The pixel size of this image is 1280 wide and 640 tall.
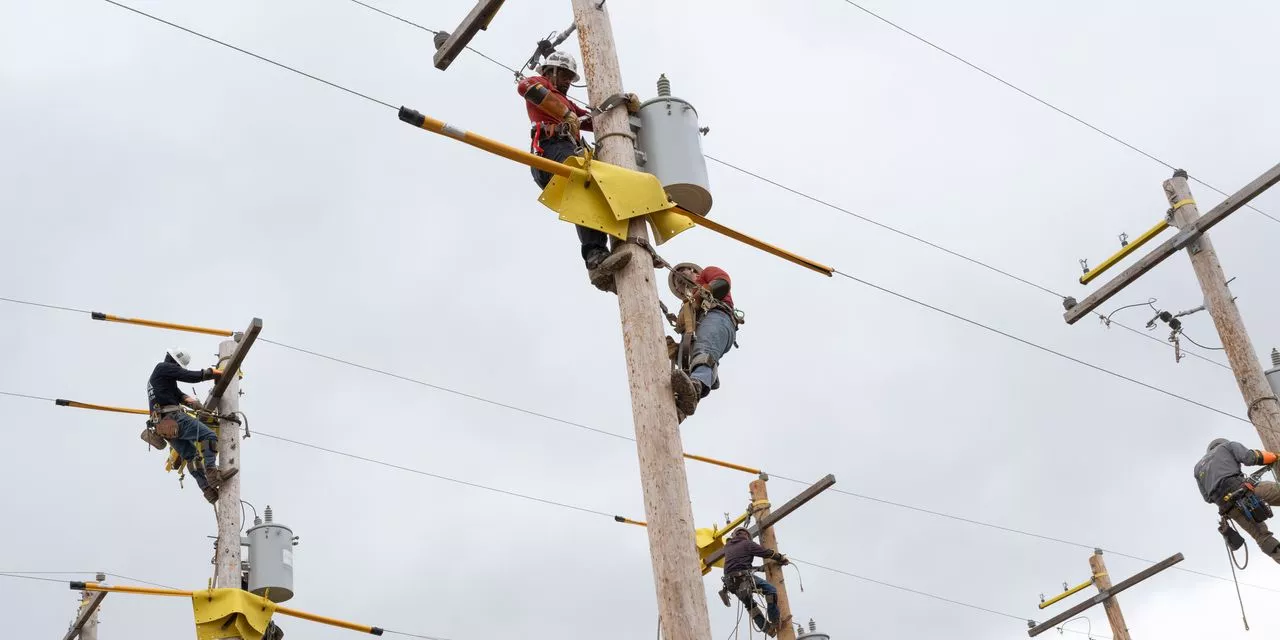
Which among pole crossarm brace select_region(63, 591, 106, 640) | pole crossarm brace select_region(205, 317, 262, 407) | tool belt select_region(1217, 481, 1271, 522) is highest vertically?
pole crossarm brace select_region(205, 317, 262, 407)

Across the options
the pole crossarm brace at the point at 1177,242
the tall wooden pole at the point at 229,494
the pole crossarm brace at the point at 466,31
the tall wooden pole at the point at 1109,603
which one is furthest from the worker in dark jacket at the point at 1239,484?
the tall wooden pole at the point at 229,494

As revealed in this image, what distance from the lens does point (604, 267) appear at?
5.46m

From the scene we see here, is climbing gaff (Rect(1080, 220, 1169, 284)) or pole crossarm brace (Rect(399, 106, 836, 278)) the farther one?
climbing gaff (Rect(1080, 220, 1169, 284))

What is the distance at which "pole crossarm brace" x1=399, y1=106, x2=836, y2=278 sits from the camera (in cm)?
496

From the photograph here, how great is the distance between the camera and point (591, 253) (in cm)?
571

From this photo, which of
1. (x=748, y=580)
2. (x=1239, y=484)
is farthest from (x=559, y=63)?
(x=1239, y=484)

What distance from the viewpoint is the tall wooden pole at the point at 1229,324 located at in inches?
378

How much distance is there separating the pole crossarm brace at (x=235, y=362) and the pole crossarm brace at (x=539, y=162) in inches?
156

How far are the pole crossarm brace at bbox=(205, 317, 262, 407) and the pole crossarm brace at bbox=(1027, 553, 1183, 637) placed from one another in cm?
941

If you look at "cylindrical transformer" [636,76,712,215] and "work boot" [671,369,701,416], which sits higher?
"cylindrical transformer" [636,76,712,215]

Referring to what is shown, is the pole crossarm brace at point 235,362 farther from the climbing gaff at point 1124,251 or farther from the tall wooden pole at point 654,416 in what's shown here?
the climbing gaff at point 1124,251

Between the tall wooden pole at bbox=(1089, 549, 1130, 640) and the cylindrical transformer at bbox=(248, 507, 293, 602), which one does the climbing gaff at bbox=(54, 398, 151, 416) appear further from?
the tall wooden pole at bbox=(1089, 549, 1130, 640)

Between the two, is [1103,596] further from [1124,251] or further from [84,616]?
[84,616]

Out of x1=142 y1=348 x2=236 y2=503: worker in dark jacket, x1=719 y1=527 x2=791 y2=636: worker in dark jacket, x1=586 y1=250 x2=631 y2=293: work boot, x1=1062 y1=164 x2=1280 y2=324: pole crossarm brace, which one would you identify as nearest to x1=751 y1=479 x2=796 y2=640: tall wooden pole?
x1=719 y1=527 x2=791 y2=636: worker in dark jacket
